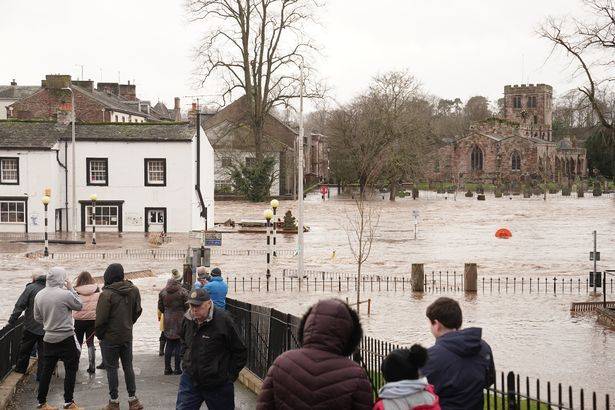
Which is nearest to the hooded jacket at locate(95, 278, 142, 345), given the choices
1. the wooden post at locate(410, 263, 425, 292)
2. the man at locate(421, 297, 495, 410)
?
the man at locate(421, 297, 495, 410)

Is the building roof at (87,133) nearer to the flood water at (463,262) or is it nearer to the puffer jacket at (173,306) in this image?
the flood water at (463,262)

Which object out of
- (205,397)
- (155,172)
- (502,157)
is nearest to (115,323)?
(205,397)

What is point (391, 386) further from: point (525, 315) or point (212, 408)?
point (525, 315)

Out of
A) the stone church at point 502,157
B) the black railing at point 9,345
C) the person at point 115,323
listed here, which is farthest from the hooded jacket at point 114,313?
the stone church at point 502,157

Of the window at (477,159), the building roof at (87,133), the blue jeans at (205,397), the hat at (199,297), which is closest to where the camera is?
the hat at (199,297)

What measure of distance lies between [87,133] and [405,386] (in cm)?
4634

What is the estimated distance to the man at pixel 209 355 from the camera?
816 centimetres

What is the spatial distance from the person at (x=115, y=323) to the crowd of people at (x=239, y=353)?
12mm

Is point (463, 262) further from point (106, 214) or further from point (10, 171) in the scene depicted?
point (10, 171)

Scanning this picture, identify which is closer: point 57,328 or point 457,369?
point 457,369

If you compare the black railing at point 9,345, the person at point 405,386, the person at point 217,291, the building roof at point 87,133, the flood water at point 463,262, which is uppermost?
the building roof at point 87,133

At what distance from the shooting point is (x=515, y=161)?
125 m

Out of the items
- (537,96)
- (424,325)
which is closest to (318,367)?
(424,325)

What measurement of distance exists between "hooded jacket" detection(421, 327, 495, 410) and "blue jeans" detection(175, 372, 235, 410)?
268cm
